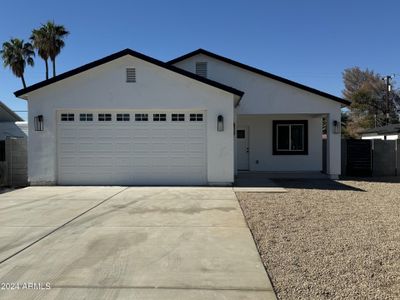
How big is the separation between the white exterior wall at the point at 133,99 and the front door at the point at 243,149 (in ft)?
18.1

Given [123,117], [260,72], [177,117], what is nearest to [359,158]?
[260,72]

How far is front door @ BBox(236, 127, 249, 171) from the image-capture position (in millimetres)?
17672

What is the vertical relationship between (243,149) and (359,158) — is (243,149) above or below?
above

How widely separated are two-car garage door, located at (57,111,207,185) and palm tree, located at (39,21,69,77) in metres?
25.7

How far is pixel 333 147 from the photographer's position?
48.2ft

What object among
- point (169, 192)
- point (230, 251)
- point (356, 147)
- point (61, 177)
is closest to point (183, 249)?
point (230, 251)

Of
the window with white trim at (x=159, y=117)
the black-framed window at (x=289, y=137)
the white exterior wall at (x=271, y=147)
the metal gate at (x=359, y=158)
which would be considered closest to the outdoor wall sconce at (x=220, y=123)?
the window with white trim at (x=159, y=117)

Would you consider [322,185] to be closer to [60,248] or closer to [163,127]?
[163,127]

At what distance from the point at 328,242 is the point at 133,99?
28.1 feet

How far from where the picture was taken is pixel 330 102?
14.8 meters

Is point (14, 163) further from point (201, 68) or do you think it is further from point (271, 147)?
point (271, 147)

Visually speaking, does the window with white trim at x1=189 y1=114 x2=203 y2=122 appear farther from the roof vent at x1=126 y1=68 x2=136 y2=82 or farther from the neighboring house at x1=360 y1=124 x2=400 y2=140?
the neighboring house at x1=360 y1=124 x2=400 y2=140

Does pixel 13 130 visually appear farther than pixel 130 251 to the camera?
Yes

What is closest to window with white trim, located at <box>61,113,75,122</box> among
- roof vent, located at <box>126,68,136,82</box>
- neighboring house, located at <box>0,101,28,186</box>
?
neighboring house, located at <box>0,101,28,186</box>
